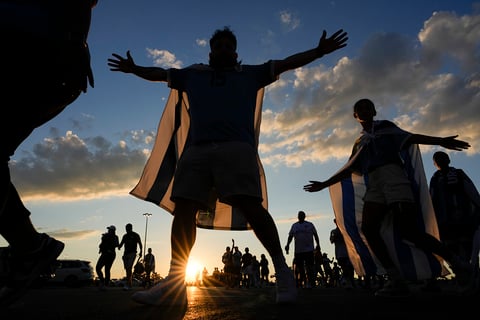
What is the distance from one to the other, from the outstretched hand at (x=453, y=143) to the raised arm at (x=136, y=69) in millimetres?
2938

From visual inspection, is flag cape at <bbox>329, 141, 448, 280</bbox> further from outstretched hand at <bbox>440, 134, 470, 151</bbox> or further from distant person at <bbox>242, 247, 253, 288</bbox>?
distant person at <bbox>242, 247, 253, 288</bbox>

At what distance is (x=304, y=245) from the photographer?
11.7 meters

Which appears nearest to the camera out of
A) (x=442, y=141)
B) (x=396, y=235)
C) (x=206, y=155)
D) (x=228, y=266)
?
(x=206, y=155)

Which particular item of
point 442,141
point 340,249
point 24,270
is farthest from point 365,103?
point 340,249

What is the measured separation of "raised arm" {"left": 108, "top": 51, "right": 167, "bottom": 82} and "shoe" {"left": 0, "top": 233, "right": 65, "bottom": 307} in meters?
1.75

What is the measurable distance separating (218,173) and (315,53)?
4.74ft

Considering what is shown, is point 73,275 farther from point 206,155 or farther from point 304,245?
point 206,155

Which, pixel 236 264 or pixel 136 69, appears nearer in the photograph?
pixel 136 69

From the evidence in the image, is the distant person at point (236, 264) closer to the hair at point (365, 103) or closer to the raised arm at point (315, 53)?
the hair at point (365, 103)

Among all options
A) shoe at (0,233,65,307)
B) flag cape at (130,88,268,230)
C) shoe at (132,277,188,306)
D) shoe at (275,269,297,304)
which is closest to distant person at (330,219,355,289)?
flag cape at (130,88,268,230)

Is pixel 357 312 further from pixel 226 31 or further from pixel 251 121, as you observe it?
pixel 226 31

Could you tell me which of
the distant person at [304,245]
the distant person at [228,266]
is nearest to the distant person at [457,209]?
the distant person at [304,245]

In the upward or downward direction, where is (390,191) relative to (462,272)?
upward

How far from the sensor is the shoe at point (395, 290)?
4.41m
